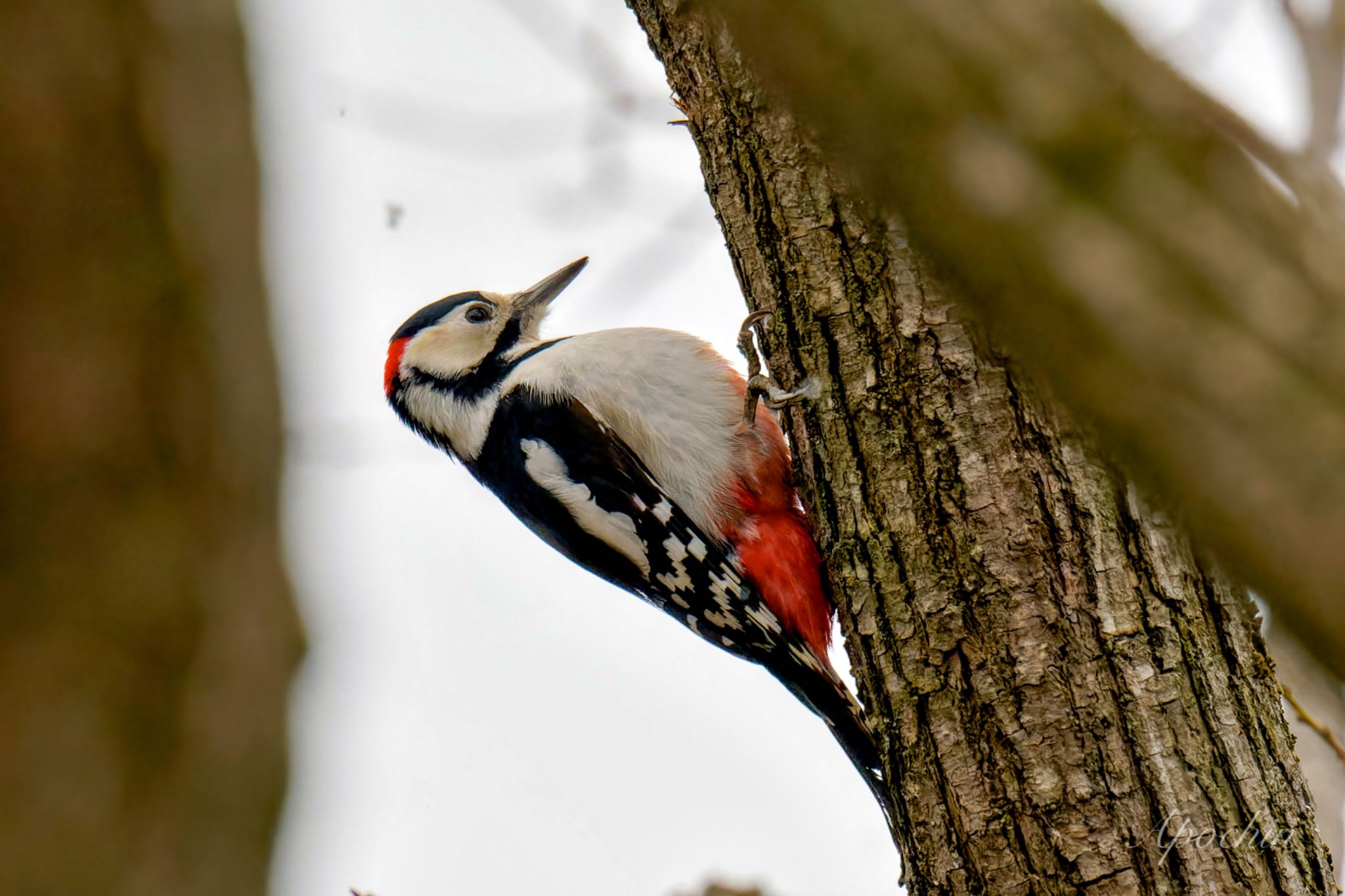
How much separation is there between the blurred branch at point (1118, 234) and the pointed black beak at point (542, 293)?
3968 mm

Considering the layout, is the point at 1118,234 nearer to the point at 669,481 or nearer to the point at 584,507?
the point at 669,481

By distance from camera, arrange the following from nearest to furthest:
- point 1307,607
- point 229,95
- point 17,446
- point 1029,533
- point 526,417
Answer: point 1307,607, point 17,446, point 229,95, point 1029,533, point 526,417

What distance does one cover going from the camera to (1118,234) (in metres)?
0.78

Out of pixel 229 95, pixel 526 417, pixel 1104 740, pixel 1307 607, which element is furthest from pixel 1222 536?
pixel 526 417

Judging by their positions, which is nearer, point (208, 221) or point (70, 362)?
point (70, 362)

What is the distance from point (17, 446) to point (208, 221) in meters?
0.49

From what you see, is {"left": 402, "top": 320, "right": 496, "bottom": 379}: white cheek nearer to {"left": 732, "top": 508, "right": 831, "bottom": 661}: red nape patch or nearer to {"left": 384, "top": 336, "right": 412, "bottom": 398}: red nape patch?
{"left": 384, "top": 336, "right": 412, "bottom": 398}: red nape patch

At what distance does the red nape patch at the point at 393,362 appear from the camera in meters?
4.75

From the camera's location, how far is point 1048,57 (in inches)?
31.9

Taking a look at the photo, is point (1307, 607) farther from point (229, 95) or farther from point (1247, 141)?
point (229, 95)

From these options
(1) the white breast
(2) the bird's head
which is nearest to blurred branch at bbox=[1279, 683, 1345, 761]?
(1) the white breast

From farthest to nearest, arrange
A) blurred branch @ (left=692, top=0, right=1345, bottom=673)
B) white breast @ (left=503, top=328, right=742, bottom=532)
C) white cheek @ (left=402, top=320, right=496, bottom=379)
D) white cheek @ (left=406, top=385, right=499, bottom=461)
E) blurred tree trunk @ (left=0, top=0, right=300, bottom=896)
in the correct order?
white cheek @ (left=402, top=320, right=496, bottom=379)
white cheek @ (left=406, top=385, right=499, bottom=461)
white breast @ (left=503, top=328, right=742, bottom=532)
blurred tree trunk @ (left=0, top=0, right=300, bottom=896)
blurred branch @ (left=692, top=0, right=1345, bottom=673)

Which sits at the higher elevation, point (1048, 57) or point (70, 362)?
point (70, 362)

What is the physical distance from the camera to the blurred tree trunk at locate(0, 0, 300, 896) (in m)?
1.93
